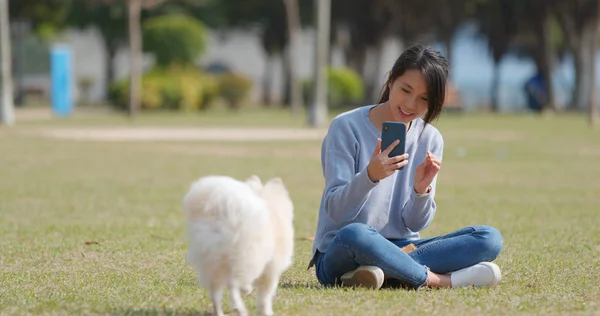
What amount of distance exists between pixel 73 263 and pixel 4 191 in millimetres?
5785

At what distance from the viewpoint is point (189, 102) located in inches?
1683

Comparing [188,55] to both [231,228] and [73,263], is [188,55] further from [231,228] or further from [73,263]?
[231,228]

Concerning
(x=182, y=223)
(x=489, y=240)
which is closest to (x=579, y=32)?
(x=182, y=223)

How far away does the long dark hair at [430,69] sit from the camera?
5.90 metres

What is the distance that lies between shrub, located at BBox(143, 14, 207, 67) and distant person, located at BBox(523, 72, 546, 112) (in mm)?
16558

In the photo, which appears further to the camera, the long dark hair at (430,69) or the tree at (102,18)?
the tree at (102,18)

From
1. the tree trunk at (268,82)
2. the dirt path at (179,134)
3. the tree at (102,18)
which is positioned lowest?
the tree trunk at (268,82)

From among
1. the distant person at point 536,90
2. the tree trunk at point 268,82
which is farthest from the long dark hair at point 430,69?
the tree trunk at point 268,82

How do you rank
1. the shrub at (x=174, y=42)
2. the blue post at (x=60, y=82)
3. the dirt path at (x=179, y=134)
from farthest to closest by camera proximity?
1. the shrub at (x=174, y=42)
2. the blue post at (x=60, y=82)
3. the dirt path at (x=179, y=134)

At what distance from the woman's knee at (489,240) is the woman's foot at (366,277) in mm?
671

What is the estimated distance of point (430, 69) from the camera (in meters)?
5.90

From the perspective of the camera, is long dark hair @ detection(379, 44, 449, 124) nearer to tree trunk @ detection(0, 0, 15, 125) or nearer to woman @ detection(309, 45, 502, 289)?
woman @ detection(309, 45, 502, 289)

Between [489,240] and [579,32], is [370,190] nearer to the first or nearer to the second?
[489,240]

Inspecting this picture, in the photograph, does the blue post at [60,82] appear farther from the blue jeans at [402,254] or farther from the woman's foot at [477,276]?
the woman's foot at [477,276]
